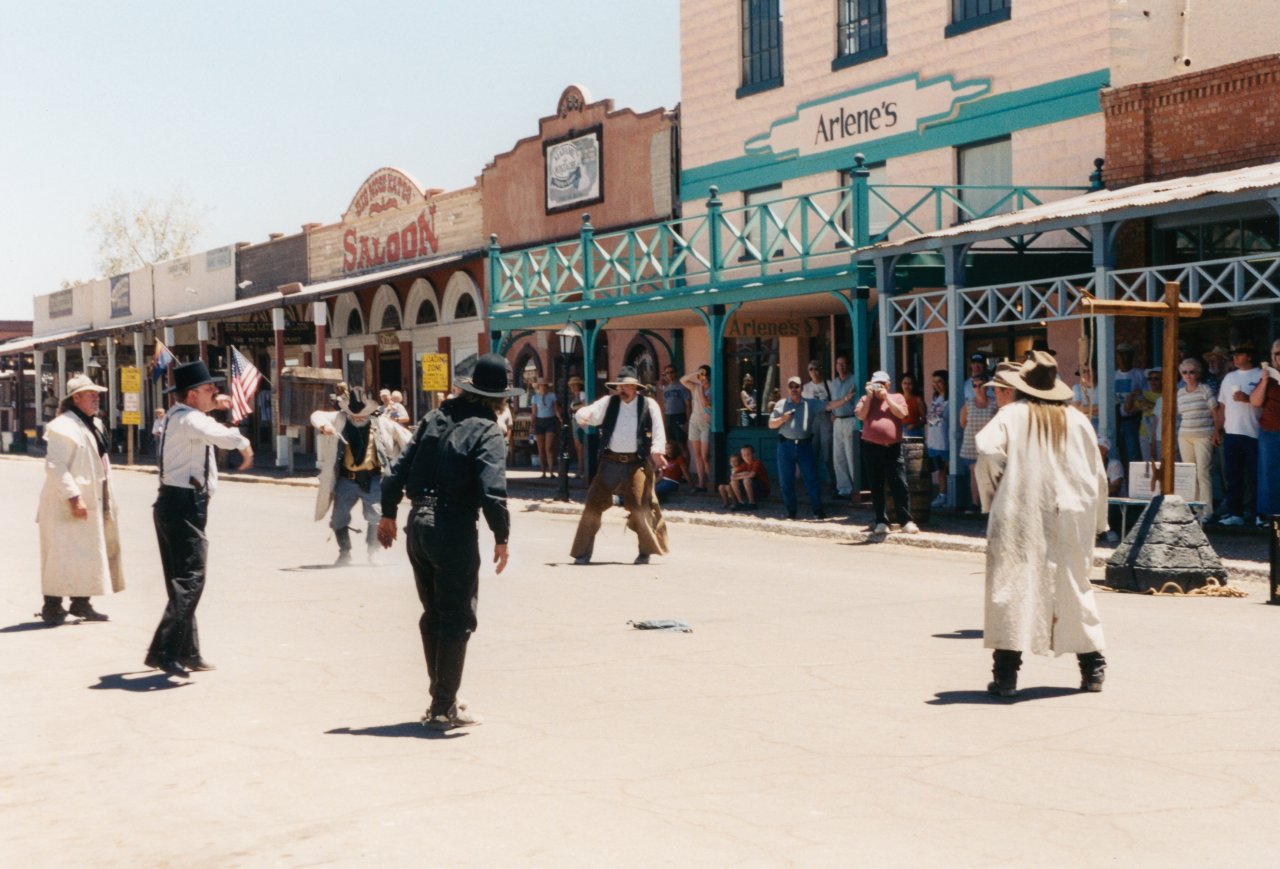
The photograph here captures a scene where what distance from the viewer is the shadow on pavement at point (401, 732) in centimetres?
726

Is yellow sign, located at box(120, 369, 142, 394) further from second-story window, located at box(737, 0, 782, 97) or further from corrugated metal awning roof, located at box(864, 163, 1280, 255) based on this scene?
corrugated metal awning roof, located at box(864, 163, 1280, 255)

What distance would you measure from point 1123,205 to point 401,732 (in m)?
10.4

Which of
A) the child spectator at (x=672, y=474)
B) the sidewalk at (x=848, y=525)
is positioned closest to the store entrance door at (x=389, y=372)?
the sidewalk at (x=848, y=525)

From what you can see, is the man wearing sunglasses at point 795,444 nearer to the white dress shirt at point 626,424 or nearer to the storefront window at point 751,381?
the white dress shirt at point 626,424

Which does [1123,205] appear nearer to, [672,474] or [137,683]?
[672,474]

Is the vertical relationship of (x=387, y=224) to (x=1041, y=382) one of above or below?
above

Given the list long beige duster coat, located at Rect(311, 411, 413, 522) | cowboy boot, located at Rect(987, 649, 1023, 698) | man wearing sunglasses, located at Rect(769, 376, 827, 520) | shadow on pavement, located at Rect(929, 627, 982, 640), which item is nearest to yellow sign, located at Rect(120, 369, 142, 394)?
man wearing sunglasses, located at Rect(769, 376, 827, 520)

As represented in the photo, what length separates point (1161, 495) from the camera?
41.1ft

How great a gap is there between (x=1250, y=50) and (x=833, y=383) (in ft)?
22.3

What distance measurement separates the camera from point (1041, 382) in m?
8.16

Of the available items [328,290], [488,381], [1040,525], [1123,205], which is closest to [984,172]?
[1123,205]

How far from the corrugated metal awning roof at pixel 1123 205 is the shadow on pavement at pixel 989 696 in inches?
295

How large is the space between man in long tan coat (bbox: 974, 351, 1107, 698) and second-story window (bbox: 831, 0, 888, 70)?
659 inches

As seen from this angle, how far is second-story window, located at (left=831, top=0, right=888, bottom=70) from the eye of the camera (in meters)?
24.1
